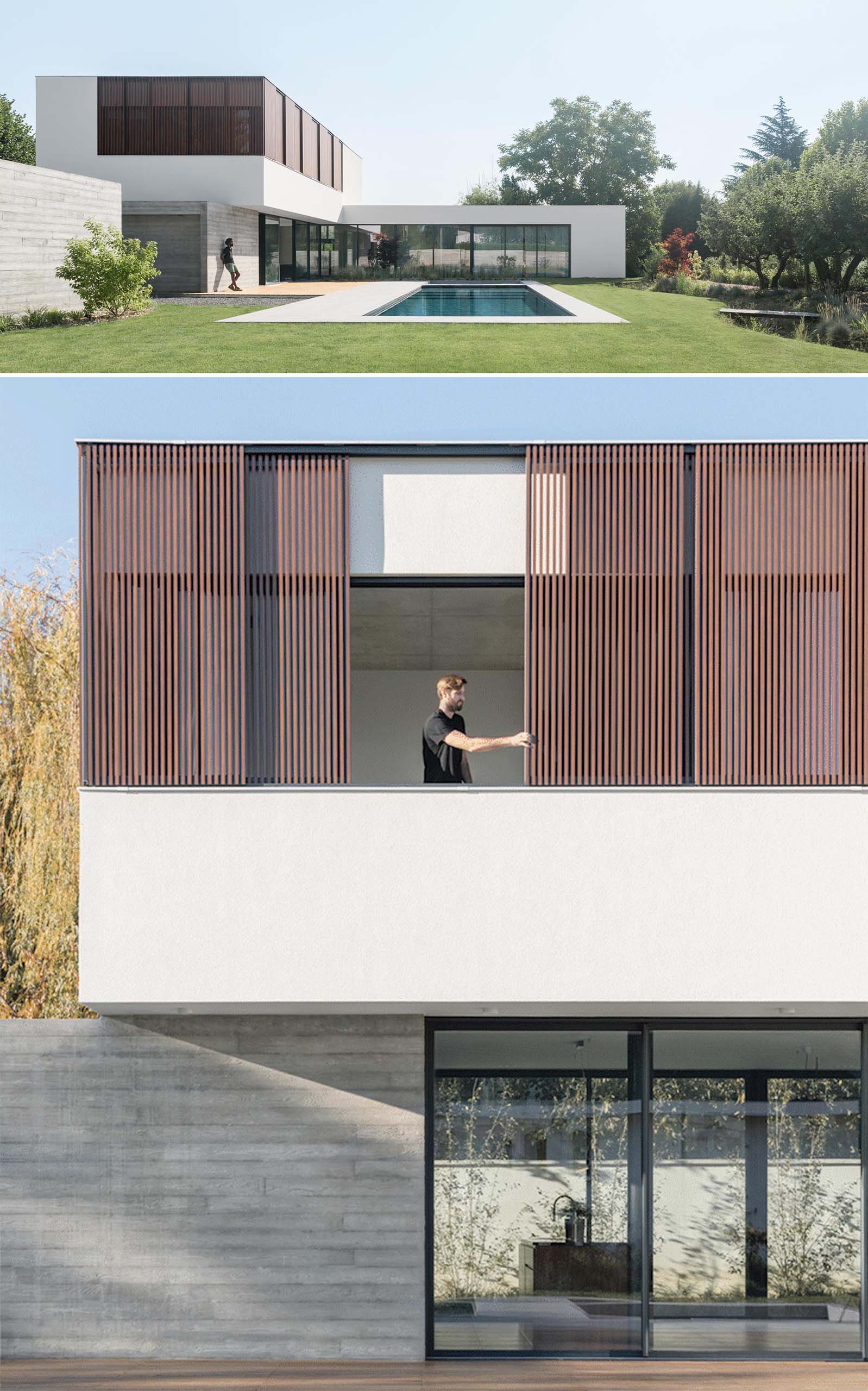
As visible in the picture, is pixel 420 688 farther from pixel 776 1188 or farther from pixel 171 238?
pixel 171 238

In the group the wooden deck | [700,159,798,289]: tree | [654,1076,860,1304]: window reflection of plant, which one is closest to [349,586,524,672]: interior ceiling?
[654,1076,860,1304]: window reflection of plant

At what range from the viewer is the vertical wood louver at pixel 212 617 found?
873 centimetres

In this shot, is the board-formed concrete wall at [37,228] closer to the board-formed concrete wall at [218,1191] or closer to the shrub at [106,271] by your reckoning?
the shrub at [106,271]

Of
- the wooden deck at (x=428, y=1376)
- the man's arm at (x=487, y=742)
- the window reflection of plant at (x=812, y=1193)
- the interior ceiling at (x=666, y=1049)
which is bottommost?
the wooden deck at (x=428, y=1376)

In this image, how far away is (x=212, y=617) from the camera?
880 centimetres

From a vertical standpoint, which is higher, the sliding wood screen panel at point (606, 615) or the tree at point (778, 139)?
the tree at point (778, 139)

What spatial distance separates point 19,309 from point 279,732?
17.9m

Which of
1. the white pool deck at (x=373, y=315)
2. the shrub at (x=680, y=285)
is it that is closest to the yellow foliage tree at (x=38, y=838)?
the white pool deck at (x=373, y=315)

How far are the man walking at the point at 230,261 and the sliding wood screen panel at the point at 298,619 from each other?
24.4m

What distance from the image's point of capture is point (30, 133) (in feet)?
136

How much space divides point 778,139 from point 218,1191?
101 ft

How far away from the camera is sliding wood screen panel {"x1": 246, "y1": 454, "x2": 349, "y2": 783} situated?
8.73 metres

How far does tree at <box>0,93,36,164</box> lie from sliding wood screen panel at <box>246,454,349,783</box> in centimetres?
3542

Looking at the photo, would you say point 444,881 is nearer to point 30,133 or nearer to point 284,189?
point 284,189
